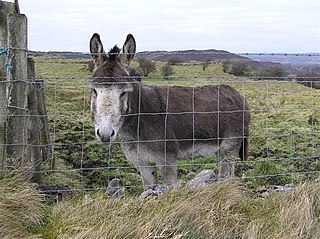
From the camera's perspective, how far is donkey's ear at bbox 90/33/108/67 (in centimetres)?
629

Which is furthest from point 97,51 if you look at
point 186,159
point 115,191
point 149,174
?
point 186,159

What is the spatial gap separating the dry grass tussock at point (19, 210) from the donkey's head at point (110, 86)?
1.20 m

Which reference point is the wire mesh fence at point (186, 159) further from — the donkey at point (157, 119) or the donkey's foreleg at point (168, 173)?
the donkey's foreleg at point (168, 173)

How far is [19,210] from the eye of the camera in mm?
4594

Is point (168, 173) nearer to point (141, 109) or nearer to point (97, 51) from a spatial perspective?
point (141, 109)

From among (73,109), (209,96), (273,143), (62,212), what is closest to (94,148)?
(209,96)

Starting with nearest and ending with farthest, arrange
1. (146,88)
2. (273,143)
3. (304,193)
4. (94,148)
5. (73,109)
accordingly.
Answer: (304,193) < (146,88) < (94,148) < (273,143) < (73,109)

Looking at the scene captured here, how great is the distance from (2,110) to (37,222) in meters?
1.58

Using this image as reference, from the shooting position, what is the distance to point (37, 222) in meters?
4.55

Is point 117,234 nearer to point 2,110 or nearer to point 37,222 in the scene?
point 37,222

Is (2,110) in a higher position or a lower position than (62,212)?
higher

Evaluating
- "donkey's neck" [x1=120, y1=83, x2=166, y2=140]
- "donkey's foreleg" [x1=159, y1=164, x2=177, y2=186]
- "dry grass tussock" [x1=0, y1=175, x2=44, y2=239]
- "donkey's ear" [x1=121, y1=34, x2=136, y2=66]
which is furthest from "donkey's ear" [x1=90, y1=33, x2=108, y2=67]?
"dry grass tussock" [x1=0, y1=175, x2=44, y2=239]

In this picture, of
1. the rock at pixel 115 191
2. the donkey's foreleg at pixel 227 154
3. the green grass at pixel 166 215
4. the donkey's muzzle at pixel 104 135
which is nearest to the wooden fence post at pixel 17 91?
the green grass at pixel 166 215

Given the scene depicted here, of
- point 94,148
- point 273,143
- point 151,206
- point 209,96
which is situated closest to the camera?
point 151,206
